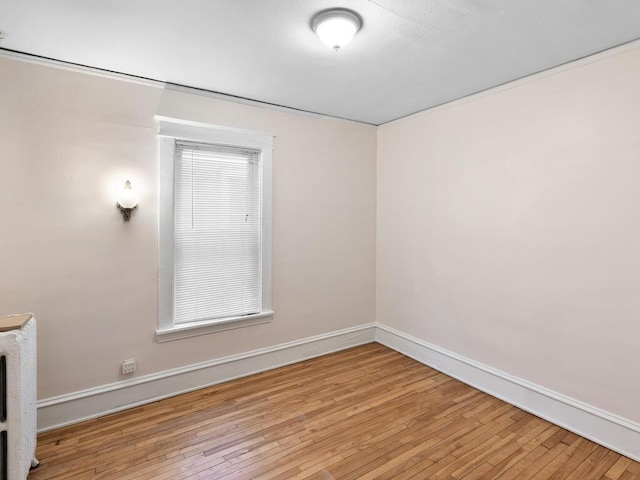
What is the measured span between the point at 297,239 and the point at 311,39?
1.95m

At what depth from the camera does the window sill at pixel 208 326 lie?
2928 mm

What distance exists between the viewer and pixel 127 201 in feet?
8.76

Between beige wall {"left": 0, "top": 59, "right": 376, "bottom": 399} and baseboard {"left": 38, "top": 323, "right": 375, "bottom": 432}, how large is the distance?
0.07 m

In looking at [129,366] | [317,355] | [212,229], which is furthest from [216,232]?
[317,355]

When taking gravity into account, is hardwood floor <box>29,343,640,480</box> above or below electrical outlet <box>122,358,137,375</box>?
below

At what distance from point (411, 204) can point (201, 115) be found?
2.33 m

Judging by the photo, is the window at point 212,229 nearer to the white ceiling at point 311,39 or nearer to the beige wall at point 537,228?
the white ceiling at point 311,39

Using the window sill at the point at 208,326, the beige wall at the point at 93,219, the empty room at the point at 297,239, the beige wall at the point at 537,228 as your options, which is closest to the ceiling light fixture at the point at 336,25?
the empty room at the point at 297,239

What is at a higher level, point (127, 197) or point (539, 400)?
point (127, 197)

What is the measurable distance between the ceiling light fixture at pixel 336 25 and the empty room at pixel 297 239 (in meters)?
0.02

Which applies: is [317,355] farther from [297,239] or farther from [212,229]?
[212,229]

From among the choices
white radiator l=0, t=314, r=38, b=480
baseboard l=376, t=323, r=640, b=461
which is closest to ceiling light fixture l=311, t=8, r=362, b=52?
white radiator l=0, t=314, r=38, b=480

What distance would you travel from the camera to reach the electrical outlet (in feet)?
9.00

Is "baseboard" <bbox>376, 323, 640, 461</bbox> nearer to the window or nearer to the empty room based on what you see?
the empty room
